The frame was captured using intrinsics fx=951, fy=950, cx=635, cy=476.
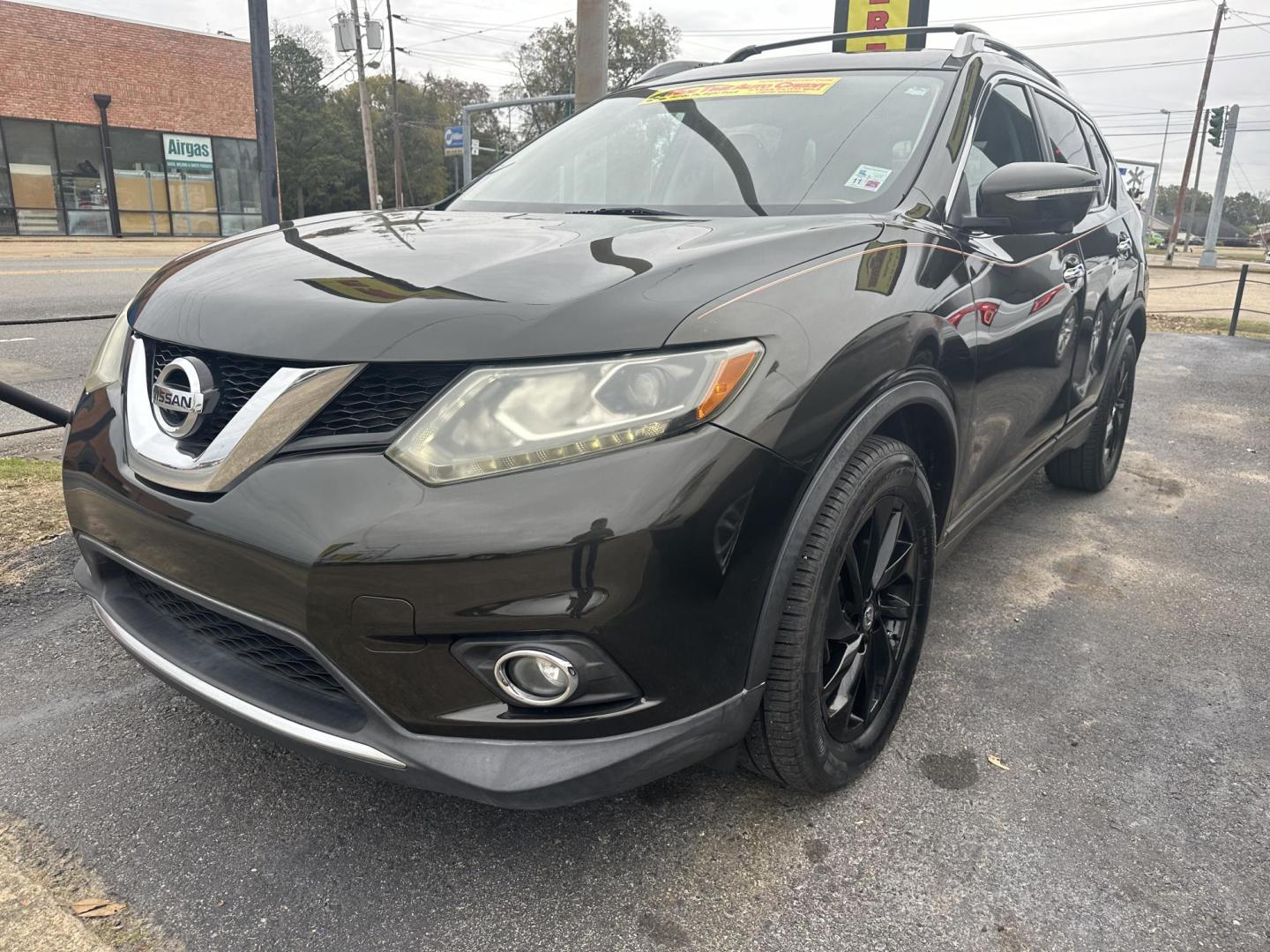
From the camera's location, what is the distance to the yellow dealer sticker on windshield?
299 centimetres

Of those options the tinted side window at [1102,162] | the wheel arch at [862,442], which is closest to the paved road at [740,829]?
the wheel arch at [862,442]

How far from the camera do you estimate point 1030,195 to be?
8.21 feet

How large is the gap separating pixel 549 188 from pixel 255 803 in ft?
6.54

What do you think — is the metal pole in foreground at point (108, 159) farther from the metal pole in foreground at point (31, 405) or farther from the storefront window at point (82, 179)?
the metal pole in foreground at point (31, 405)

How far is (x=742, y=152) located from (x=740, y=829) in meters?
1.91

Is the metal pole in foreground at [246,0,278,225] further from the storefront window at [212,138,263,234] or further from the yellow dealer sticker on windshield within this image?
the storefront window at [212,138,263,234]

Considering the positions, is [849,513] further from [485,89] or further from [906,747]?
[485,89]

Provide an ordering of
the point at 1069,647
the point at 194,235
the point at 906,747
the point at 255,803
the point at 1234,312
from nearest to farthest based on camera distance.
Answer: the point at 255,803
the point at 906,747
the point at 1069,647
the point at 1234,312
the point at 194,235

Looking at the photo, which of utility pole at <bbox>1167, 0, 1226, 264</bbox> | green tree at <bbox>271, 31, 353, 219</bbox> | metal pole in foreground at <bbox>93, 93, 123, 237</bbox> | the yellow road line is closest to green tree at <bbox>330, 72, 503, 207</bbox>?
green tree at <bbox>271, 31, 353, 219</bbox>

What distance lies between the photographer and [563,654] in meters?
1.56

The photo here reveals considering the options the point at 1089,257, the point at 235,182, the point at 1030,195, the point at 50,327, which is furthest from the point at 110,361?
the point at 235,182

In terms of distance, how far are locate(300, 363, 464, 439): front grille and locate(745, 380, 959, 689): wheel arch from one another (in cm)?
69

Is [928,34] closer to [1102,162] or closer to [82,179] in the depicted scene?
[1102,162]

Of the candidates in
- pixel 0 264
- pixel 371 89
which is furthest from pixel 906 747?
pixel 371 89
